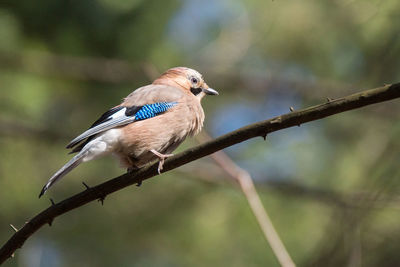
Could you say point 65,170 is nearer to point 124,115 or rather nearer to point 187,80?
point 124,115

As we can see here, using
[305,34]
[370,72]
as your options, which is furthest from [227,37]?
[370,72]

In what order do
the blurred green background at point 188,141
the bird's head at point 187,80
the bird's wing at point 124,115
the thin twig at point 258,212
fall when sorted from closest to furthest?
the thin twig at point 258,212 < the bird's wing at point 124,115 < the bird's head at point 187,80 < the blurred green background at point 188,141

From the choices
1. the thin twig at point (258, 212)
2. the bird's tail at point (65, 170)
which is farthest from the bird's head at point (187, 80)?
the bird's tail at point (65, 170)

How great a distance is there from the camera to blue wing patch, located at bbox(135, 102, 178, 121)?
4984mm

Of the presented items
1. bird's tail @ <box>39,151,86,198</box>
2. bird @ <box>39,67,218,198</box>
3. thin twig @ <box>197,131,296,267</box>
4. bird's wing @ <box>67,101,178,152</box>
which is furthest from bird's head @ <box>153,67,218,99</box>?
bird's tail @ <box>39,151,86,198</box>

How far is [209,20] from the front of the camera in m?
8.99

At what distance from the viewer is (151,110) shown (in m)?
5.07

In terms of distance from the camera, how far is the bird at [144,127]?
4.72 metres

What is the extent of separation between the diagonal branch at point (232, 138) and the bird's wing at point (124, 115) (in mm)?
947

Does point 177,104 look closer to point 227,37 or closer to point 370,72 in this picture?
point 370,72

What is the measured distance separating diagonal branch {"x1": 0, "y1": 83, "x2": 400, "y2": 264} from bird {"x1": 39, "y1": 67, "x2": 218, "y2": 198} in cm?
79

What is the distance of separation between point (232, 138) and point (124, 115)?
1882 mm

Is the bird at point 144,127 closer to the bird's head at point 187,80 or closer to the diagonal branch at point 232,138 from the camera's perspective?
the bird's head at point 187,80

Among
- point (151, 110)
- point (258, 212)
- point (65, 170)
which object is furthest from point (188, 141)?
point (65, 170)
